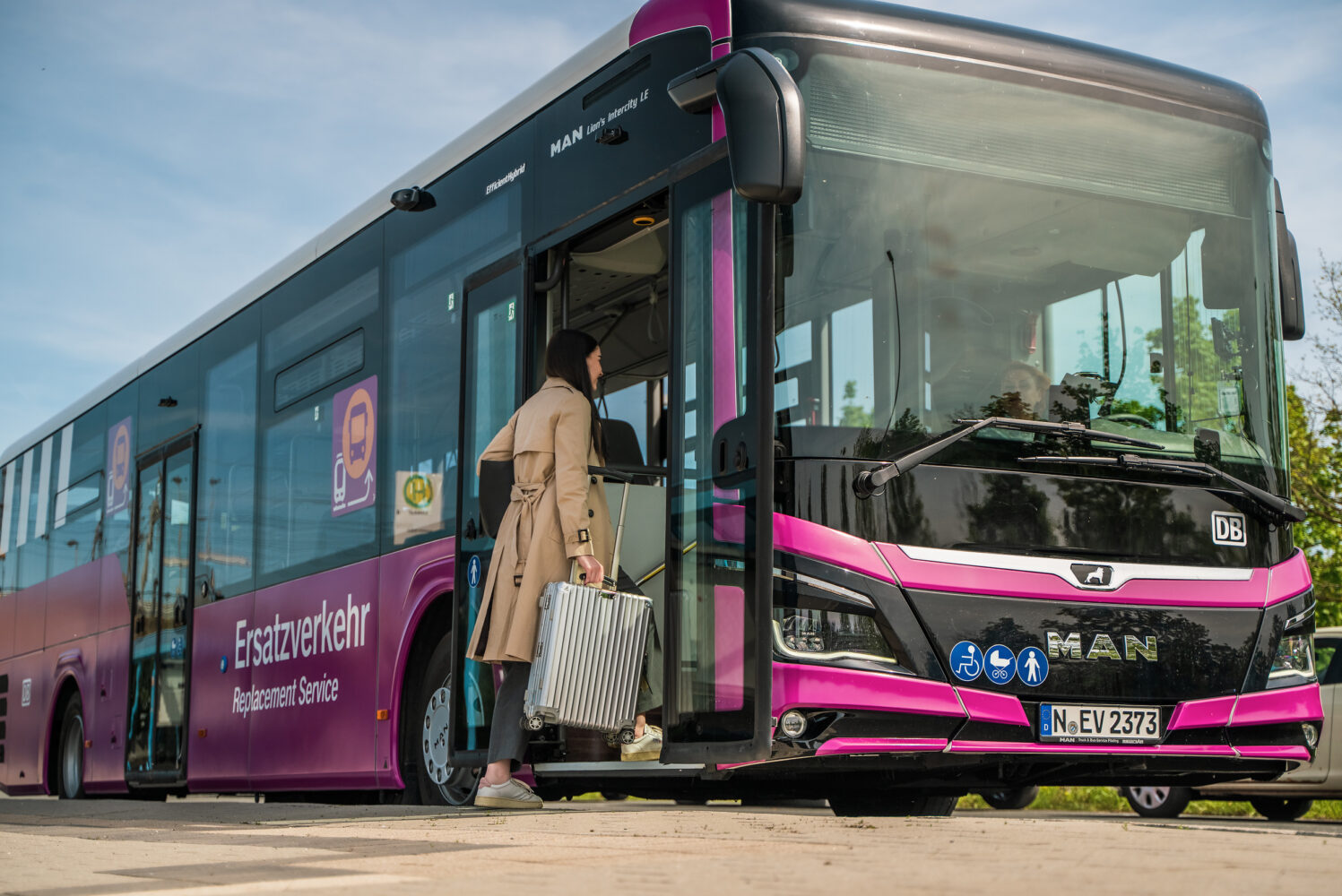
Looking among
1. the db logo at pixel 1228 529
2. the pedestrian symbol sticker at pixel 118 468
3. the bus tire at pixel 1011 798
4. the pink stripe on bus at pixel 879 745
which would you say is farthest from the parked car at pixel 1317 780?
the pedestrian symbol sticker at pixel 118 468

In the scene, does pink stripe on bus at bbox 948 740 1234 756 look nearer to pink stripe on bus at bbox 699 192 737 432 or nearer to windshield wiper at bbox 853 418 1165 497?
windshield wiper at bbox 853 418 1165 497

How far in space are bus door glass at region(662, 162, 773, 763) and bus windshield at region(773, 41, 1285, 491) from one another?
0.52ft

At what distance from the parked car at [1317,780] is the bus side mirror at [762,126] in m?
7.46

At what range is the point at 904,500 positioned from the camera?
6113 millimetres

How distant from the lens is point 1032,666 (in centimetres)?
618

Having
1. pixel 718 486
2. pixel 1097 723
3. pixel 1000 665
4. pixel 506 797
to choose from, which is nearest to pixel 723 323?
pixel 718 486

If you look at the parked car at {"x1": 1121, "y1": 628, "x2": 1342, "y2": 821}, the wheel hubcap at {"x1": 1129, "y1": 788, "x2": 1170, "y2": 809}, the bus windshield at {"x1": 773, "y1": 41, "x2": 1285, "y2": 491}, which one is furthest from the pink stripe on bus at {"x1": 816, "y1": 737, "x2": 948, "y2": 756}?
the wheel hubcap at {"x1": 1129, "y1": 788, "x2": 1170, "y2": 809}

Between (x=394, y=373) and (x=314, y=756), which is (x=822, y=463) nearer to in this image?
(x=394, y=373)

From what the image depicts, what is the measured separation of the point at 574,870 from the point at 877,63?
3.54 m

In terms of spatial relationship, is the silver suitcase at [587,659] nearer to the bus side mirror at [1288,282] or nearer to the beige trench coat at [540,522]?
the beige trench coat at [540,522]

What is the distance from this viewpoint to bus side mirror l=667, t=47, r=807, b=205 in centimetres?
585

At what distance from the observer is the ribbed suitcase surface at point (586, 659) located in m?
6.95

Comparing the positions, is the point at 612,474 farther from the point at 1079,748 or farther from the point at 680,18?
the point at 1079,748

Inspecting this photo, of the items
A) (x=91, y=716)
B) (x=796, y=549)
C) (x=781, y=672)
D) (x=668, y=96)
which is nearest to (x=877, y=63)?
(x=668, y=96)
